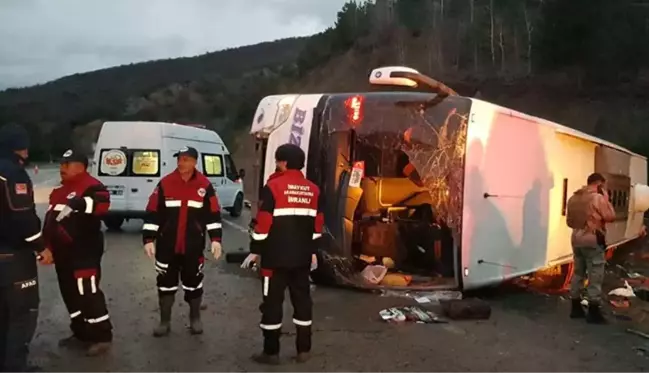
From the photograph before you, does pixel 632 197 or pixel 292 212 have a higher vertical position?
pixel 292 212

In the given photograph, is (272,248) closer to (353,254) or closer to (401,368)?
(401,368)

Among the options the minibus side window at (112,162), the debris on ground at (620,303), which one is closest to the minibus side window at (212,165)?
the minibus side window at (112,162)

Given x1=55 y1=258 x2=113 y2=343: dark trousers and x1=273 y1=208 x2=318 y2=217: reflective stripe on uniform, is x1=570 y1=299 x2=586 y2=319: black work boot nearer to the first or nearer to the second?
x1=273 y1=208 x2=318 y2=217: reflective stripe on uniform

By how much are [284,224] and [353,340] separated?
5.42 feet

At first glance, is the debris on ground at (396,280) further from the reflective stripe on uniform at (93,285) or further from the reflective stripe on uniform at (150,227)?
the reflective stripe on uniform at (93,285)

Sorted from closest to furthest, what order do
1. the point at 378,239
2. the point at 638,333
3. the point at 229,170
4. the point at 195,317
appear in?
the point at 195,317 < the point at 638,333 < the point at 378,239 < the point at 229,170

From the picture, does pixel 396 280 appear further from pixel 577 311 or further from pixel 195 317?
pixel 195 317

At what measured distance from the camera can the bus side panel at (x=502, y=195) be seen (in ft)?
28.6

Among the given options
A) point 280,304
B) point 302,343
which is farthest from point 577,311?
point 280,304

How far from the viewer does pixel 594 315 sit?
8.16 m

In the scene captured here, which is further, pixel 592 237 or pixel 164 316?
pixel 592 237

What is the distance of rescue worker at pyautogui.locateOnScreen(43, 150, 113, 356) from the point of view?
6.36 meters

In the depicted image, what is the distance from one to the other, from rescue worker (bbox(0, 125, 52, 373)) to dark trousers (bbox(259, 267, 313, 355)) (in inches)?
71.5

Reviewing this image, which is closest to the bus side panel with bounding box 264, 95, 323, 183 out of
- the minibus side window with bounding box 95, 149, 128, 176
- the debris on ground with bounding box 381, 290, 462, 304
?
the debris on ground with bounding box 381, 290, 462, 304
